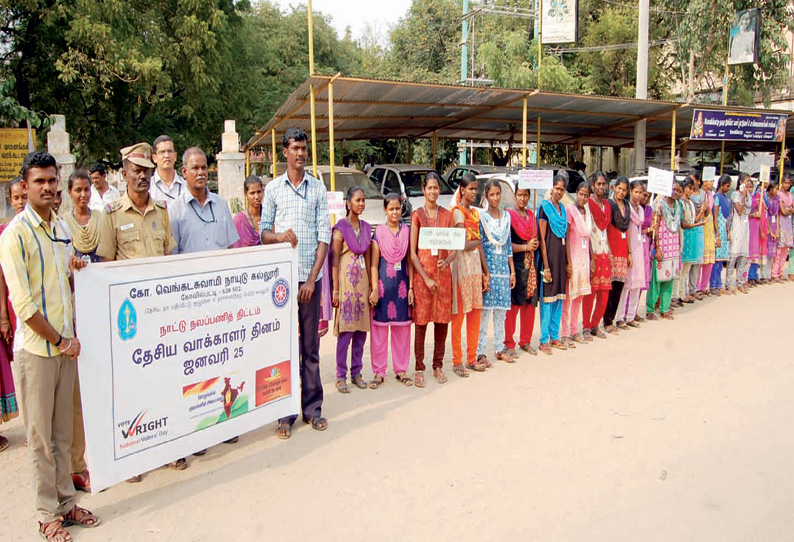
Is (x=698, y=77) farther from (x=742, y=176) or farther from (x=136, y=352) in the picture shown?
(x=136, y=352)

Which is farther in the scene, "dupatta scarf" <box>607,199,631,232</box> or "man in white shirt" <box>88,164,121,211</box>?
"man in white shirt" <box>88,164,121,211</box>

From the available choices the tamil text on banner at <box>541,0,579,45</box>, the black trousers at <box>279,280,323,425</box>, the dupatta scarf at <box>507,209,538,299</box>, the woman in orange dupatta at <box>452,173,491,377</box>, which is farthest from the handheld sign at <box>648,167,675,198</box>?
the tamil text on banner at <box>541,0,579,45</box>

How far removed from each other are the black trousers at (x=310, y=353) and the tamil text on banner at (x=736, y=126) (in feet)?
40.2

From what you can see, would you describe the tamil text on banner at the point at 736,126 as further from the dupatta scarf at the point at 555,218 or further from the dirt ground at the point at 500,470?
the dirt ground at the point at 500,470

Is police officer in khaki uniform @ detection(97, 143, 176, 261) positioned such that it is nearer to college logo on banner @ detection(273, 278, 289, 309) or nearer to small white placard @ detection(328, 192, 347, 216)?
college logo on banner @ detection(273, 278, 289, 309)

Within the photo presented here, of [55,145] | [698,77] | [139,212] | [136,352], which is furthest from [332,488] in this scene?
[698,77]

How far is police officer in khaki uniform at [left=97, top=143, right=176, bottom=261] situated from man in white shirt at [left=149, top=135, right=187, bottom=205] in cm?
56

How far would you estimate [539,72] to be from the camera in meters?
20.7

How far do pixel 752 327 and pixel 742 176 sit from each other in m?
3.60

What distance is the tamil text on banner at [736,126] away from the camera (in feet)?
44.9

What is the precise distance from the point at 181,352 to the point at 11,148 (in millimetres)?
9773

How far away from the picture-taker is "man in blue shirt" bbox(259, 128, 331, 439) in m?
4.14

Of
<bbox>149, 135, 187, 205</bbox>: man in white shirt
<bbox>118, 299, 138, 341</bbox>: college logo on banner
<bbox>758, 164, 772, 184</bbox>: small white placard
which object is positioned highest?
<bbox>758, 164, 772, 184</bbox>: small white placard

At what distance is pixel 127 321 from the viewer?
3.22 meters
